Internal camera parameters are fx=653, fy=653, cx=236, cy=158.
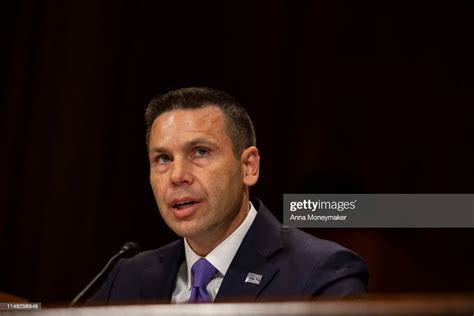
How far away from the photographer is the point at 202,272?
1.91 metres

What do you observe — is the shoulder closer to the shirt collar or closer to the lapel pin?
the shirt collar

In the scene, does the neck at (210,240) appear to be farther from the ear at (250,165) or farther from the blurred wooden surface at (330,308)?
the blurred wooden surface at (330,308)

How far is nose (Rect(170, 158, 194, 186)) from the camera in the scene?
188cm

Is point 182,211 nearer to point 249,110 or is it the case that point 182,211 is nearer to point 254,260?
point 254,260

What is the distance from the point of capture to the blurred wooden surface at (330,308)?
2.02 feet

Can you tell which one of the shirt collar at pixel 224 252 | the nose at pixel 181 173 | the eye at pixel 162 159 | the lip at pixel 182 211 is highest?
the eye at pixel 162 159

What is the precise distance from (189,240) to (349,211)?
79cm

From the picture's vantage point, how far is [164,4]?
3.05 metres

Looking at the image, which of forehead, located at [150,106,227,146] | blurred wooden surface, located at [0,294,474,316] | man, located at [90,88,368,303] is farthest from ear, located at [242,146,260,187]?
blurred wooden surface, located at [0,294,474,316]

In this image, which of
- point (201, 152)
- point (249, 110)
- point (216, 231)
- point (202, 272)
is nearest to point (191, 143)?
point (201, 152)

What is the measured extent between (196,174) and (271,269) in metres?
0.35

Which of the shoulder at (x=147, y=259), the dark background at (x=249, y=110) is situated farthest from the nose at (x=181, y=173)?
the dark background at (x=249, y=110)

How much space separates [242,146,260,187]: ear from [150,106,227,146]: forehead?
0.39 ft

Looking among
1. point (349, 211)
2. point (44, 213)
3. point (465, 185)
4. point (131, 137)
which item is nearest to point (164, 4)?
point (131, 137)
